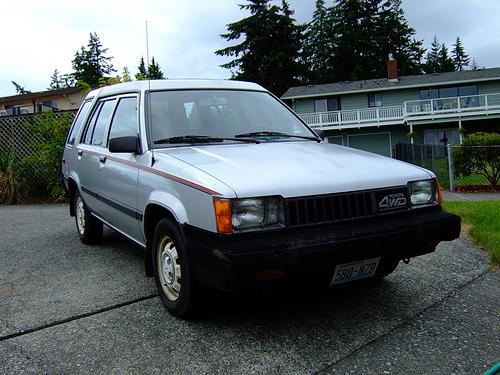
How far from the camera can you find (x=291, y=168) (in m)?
3.23

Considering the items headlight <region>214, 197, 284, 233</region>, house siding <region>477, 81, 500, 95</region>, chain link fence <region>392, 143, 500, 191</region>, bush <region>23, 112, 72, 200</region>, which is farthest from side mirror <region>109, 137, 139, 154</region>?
house siding <region>477, 81, 500, 95</region>

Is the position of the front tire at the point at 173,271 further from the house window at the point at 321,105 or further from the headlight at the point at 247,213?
the house window at the point at 321,105

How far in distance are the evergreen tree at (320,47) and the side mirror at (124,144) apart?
51.7 m

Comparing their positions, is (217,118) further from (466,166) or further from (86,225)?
(466,166)

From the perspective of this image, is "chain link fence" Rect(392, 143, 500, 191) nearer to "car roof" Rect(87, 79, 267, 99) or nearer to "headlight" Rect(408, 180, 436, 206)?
"car roof" Rect(87, 79, 267, 99)

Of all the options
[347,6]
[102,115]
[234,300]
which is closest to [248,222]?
[234,300]

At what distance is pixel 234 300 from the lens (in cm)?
387

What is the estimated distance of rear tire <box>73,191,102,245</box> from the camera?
230 inches

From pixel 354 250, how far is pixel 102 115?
3.45 m

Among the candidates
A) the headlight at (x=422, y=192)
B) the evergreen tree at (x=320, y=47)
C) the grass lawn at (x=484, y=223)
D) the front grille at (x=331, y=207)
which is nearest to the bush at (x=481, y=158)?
the grass lawn at (x=484, y=223)

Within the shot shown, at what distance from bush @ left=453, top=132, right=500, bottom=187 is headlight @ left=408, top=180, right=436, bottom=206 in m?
10.3

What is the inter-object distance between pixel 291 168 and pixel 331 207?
0.39 meters

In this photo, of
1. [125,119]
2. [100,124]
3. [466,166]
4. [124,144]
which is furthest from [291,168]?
[466,166]

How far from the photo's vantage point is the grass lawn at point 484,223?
523 centimetres
